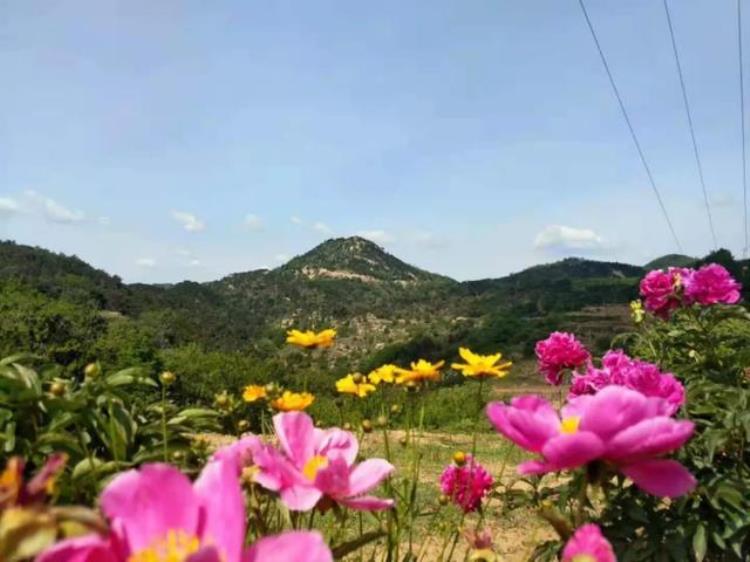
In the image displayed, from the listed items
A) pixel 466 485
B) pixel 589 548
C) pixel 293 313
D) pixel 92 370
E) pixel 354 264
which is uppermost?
pixel 354 264

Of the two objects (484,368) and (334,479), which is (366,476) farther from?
(484,368)

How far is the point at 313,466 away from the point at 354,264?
11064cm

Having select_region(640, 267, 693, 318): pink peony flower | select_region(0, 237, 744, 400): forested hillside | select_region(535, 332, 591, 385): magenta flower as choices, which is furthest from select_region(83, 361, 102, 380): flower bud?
select_region(0, 237, 744, 400): forested hillside

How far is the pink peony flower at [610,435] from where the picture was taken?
555 mm

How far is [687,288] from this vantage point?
2311 mm

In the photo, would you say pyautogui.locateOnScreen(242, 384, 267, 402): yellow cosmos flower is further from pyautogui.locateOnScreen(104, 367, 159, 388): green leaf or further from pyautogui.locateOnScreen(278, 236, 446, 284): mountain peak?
pyautogui.locateOnScreen(278, 236, 446, 284): mountain peak

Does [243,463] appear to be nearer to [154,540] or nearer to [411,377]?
[154,540]

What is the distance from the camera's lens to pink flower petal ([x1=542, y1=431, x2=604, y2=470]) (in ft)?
1.84

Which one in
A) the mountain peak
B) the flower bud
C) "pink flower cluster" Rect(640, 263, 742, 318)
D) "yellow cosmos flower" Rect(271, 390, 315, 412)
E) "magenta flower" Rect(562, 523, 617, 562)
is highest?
the mountain peak

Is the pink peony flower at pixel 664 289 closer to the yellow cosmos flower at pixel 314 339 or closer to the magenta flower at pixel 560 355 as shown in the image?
the magenta flower at pixel 560 355

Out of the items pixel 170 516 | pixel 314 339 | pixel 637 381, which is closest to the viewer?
pixel 170 516

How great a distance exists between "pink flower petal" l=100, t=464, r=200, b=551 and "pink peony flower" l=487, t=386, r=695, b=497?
0.28 metres

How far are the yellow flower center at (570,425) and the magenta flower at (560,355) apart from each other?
4.50 feet

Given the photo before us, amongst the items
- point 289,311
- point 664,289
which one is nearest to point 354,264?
point 289,311
